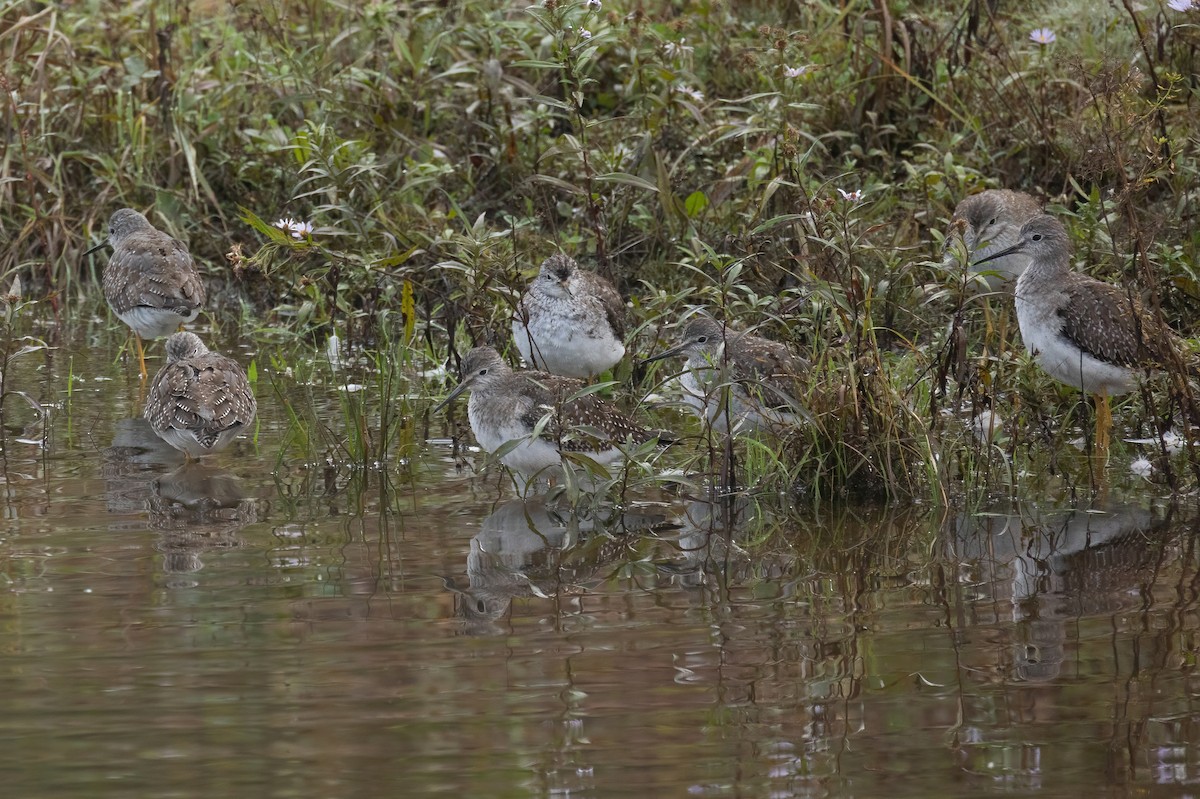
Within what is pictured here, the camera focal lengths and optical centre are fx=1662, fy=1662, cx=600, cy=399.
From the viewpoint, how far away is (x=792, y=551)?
7.10 meters

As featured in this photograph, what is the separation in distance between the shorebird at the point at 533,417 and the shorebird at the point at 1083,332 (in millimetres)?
2062

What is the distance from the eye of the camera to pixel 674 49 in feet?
40.4

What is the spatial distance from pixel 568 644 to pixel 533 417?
2417 mm

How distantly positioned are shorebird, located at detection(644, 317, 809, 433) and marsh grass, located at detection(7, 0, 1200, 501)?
0.19m

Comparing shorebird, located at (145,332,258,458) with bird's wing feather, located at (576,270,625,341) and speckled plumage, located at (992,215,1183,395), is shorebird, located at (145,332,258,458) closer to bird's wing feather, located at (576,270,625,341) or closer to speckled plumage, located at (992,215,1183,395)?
bird's wing feather, located at (576,270,625,341)

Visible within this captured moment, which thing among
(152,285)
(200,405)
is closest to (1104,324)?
(200,405)

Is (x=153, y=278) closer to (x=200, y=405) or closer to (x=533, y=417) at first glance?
(x=200, y=405)

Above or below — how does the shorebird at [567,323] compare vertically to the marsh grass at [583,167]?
below

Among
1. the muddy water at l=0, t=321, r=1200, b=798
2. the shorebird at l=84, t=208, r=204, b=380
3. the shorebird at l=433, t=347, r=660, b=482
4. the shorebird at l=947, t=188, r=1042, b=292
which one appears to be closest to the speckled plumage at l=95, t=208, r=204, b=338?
the shorebird at l=84, t=208, r=204, b=380

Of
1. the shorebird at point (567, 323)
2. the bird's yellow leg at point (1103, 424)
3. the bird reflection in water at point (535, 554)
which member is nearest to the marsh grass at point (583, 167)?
the bird's yellow leg at point (1103, 424)

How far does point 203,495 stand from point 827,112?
6361mm

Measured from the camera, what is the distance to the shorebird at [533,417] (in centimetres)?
791

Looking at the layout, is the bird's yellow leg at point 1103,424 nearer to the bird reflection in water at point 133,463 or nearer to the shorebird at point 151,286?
the bird reflection in water at point 133,463

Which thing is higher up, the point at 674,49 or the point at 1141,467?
the point at 674,49
